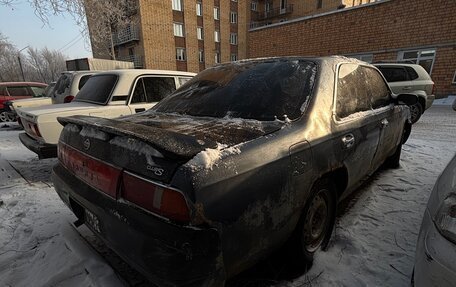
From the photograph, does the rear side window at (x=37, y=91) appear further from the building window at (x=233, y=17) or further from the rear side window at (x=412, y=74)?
the building window at (x=233, y=17)

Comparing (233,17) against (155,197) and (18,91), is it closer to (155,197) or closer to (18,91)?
(18,91)

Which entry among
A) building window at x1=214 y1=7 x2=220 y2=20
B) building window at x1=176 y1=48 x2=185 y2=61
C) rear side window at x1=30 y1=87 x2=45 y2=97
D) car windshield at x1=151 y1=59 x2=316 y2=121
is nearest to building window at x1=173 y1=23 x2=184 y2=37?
building window at x1=176 y1=48 x2=185 y2=61

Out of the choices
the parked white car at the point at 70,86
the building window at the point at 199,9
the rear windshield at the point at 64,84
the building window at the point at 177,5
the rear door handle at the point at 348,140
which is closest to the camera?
the rear door handle at the point at 348,140

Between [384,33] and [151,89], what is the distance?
16.0 meters

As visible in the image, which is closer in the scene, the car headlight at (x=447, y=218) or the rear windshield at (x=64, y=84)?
the car headlight at (x=447, y=218)

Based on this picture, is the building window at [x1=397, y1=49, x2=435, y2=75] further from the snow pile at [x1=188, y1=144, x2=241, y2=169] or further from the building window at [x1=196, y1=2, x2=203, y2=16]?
the building window at [x1=196, y1=2, x2=203, y2=16]

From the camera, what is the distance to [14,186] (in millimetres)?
3830

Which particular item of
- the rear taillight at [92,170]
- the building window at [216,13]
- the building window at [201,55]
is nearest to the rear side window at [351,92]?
the rear taillight at [92,170]

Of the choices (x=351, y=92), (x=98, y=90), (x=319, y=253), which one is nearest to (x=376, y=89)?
(x=351, y=92)

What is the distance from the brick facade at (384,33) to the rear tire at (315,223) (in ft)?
53.9

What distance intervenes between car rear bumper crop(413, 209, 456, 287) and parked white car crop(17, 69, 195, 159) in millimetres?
4216

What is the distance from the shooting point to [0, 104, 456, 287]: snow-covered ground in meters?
2.02

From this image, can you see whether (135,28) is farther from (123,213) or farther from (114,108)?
(123,213)

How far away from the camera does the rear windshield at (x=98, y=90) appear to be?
4.43 metres
